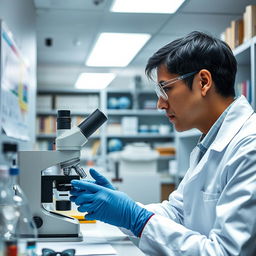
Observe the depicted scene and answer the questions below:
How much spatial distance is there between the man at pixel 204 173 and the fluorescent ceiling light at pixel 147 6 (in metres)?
1.85

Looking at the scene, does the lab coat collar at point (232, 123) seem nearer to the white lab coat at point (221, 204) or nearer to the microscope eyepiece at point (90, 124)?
the white lab coat at point (221, 204)

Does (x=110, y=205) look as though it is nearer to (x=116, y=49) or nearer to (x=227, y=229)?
(x=227, y=229)

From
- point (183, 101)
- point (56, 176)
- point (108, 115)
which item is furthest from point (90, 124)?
point (108, 115)

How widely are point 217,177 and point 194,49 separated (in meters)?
0.40

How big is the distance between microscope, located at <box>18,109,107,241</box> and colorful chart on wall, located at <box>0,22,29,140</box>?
2.15 feet

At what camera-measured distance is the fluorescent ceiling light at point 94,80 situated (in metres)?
5.64

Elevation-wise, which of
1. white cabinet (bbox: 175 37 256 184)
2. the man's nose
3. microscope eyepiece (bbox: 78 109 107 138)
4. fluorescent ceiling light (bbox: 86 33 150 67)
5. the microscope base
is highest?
fluorescent ceiling light (bbox: 86 33 150 67)

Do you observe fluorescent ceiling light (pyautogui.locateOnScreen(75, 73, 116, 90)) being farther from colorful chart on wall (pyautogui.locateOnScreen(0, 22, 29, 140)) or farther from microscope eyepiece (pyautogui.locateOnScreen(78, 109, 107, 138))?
microscope eyepiece (pyautogui.locateOnScreen(78, 109, 107, 138))

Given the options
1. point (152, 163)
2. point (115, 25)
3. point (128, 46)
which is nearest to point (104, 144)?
point (152, 163)

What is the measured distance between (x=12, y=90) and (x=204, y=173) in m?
1.27

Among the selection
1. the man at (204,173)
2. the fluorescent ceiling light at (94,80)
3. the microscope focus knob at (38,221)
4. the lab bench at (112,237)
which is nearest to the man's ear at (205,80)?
the man at (204,173)

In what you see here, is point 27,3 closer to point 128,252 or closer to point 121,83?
point 128,252

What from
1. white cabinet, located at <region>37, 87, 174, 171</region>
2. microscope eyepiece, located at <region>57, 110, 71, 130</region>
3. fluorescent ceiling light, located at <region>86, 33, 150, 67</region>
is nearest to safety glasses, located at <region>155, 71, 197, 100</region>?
microscope eyepiece, located at <region>57, 110, 71, 130</region>

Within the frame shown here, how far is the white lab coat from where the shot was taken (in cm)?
102
